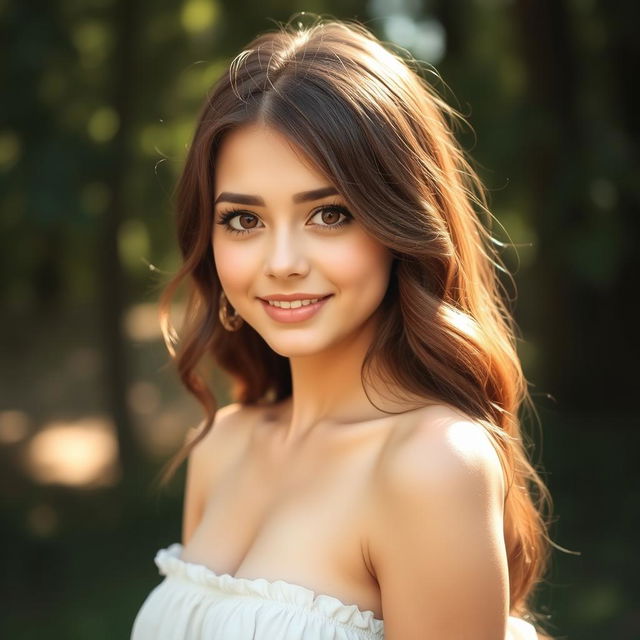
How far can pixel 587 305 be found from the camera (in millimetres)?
8289

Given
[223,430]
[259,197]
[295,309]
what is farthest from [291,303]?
[223,430]

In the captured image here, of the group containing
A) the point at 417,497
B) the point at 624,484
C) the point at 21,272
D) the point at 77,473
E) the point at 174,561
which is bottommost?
the point at 77,473

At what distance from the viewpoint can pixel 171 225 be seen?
7.14 metres

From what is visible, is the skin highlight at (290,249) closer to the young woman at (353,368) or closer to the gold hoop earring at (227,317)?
the young woman at (353,368)

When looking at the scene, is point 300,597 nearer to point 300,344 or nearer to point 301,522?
point 301,522

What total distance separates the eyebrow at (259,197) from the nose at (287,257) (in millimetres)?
77

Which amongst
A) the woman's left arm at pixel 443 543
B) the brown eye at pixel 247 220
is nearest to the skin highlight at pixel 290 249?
the brown eye at pixel 247 220

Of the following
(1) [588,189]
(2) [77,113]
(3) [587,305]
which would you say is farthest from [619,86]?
(2) [77,113]

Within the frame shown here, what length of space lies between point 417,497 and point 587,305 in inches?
270

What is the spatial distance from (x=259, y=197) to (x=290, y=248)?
133 mm

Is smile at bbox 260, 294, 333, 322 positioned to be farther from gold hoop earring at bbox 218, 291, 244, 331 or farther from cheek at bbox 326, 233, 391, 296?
gold hoop earring at bbox 218, 291, 244, 331

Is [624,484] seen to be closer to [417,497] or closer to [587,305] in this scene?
[587,305]

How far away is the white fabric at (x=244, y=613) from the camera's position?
1892 millimetres

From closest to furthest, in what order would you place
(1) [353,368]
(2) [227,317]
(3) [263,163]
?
1. (3) [263,163]
2. (1) [353,368]
3. (2) [227,317]
